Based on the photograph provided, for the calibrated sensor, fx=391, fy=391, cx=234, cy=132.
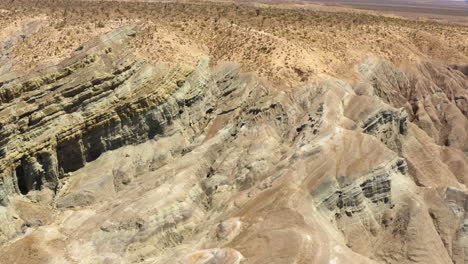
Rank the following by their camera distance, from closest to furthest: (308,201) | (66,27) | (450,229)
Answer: (308,201), (450,229), (66,27)

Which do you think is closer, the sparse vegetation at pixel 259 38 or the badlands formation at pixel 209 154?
the badlands formation at pixel 209 154

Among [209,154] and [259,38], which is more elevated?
[259,38]

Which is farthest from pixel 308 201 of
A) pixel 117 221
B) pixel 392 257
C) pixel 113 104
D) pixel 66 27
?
pixel 66 27

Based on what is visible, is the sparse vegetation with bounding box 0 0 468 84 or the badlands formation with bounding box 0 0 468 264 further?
the sparse vegetation with bounding box 0 0 468 84

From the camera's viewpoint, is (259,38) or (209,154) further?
(259,38)

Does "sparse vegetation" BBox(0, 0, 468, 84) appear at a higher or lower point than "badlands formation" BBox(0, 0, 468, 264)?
higher

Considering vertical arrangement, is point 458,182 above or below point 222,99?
below

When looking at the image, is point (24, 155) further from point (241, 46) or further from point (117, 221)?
point (241, 46)

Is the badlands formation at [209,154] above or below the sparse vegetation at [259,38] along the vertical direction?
below
